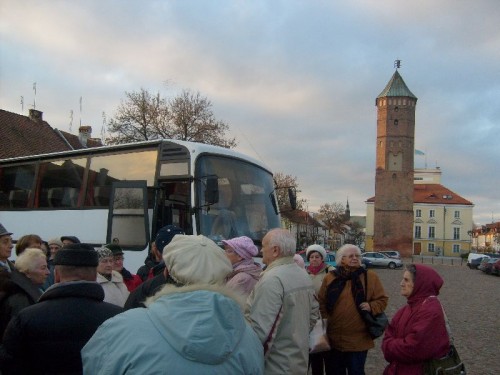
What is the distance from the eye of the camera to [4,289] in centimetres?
399

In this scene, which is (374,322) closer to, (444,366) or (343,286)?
(343,286)

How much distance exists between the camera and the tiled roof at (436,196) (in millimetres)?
104812

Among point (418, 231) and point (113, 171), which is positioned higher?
point (113, 171)

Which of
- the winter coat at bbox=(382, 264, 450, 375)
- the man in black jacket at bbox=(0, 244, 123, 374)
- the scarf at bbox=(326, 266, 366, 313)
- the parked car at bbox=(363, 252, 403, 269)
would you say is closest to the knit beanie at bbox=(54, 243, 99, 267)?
the man in black jacket at bbox=(0, 244, 123, 374)

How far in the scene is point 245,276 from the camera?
16.6 ft

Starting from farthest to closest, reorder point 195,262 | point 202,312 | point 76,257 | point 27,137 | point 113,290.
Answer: point 27,137, point 113,290, point 76,257, point 195,262, point 202,312

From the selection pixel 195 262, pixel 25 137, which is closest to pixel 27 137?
pixel 25 137

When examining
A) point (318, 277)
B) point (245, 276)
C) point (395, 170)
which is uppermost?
point (395, 170)

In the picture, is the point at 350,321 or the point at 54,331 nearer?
the point at 54,331

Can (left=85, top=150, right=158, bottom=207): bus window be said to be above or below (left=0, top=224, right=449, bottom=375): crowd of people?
above

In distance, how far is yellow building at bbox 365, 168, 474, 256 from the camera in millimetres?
101125

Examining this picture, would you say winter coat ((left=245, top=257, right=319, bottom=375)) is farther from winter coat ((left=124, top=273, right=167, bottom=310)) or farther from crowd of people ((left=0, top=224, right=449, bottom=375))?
winter coat ((left=124, top=273, right=167, bottom=310))

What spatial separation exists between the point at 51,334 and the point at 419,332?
9.43ft

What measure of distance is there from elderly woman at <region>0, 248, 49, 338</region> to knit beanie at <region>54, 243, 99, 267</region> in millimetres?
861
